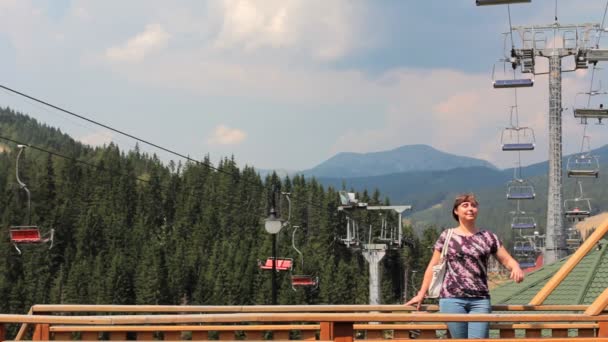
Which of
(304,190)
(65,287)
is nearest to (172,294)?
(65,287)

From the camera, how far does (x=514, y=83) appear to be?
125ft

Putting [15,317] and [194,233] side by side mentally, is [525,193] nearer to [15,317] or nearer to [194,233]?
[15,317]

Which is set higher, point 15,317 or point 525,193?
point 525,193

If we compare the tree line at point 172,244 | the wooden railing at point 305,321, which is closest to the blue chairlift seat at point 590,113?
the wooden railing at point 305,321

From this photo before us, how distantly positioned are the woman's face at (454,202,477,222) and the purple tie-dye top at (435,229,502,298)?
15 cm

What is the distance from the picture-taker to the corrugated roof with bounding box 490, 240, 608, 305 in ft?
41.7

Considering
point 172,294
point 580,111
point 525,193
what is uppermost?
point 580,111

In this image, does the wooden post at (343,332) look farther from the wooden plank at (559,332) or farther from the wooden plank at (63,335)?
the wooden plank at (63,335)

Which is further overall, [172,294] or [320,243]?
[320,243]

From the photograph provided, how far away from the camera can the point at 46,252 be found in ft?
443

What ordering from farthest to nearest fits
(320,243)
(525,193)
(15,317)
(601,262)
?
(320,243) < (525,193) < (601,262) < (15,317)

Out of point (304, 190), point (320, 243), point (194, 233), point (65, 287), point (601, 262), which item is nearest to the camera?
point (601, 262)

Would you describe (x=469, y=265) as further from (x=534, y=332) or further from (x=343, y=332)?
(x=343, y=332)

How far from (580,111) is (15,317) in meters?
39.1
